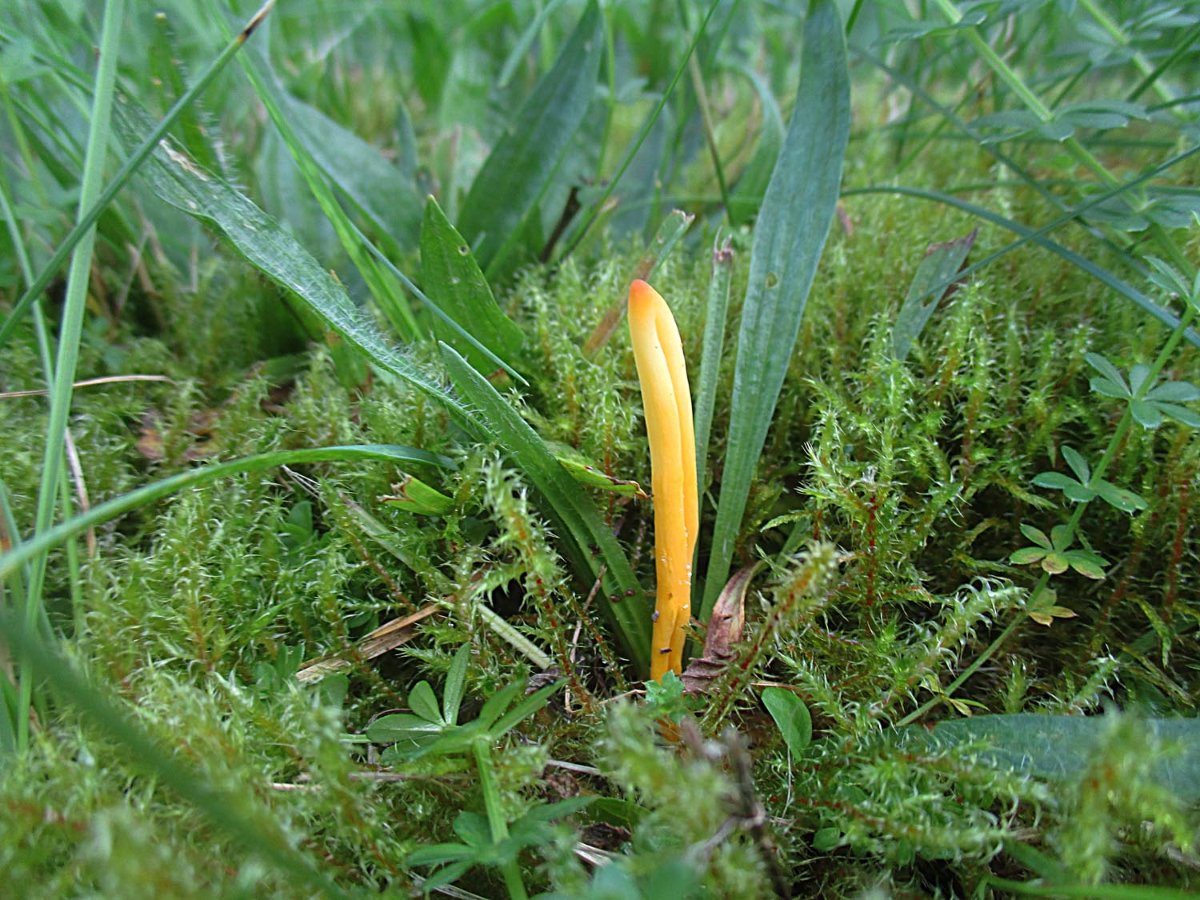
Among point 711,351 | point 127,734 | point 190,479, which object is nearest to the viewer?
point 127,734

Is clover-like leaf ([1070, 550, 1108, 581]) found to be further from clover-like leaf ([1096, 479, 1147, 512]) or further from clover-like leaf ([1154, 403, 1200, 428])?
clover-like leaf ([1154, 403, 1200, 428])

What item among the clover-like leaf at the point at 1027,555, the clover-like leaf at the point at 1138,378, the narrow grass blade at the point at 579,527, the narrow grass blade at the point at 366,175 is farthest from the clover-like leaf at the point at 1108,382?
the narrow grass blade at the point at 366,175

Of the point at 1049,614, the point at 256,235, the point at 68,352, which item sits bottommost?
the point at 68,352

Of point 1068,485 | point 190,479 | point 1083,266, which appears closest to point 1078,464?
point 1068,485

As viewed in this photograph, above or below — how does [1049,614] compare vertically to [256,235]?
above

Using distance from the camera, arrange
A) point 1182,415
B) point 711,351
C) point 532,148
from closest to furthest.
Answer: point 1182,415
point 711,351
point 532,148

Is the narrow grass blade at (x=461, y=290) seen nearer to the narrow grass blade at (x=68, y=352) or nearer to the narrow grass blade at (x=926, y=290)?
the narrow grass blade at (x=68, y=352)

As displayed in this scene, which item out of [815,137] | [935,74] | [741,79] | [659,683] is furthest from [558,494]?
[741,79]

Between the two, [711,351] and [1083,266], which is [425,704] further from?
[1083,266]
